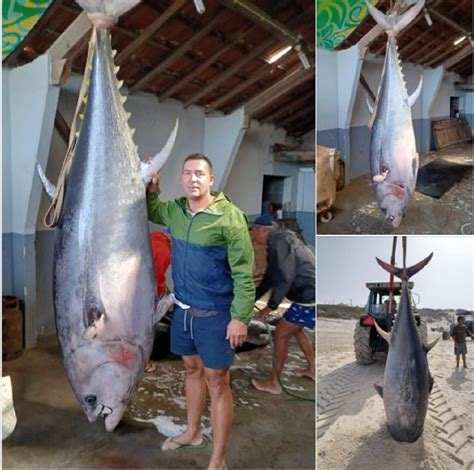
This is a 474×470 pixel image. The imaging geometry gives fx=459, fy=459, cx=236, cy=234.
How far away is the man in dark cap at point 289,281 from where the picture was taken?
1172mm

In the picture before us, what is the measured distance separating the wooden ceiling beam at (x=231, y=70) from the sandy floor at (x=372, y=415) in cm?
63

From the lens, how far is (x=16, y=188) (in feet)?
3.72

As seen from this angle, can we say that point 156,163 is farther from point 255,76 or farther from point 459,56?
point 459,56

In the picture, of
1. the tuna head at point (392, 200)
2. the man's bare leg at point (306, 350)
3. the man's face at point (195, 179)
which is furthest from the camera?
the man's bare leg at point (306, 350)

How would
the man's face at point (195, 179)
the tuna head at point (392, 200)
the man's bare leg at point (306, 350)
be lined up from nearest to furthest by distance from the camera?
the tuna head at point (392, 200)
the man's face at point (195, 179)
the man's bare leg at point (306, 350)

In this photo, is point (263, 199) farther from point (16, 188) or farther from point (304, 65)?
point (16, 188)

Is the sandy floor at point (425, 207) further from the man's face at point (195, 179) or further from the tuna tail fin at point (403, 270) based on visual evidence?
the man's face at point (195, 179)

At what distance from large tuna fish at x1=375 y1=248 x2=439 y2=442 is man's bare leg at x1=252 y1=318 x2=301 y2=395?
234 mm

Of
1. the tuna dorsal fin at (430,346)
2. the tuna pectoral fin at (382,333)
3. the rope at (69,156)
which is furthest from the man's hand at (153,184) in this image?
the tuna dorsal fin at (430,346)

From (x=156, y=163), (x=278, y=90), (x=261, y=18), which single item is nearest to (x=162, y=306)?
(x=156, y=163)

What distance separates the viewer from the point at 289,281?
120cm

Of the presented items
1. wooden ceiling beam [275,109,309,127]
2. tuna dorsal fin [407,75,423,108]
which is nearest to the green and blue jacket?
wooden ceiling beam [275,109,309,127]

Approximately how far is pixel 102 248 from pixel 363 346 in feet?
2.17

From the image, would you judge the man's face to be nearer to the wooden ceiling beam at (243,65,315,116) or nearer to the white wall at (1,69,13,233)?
the wooden ceiling beam at (243,65,315,116)
